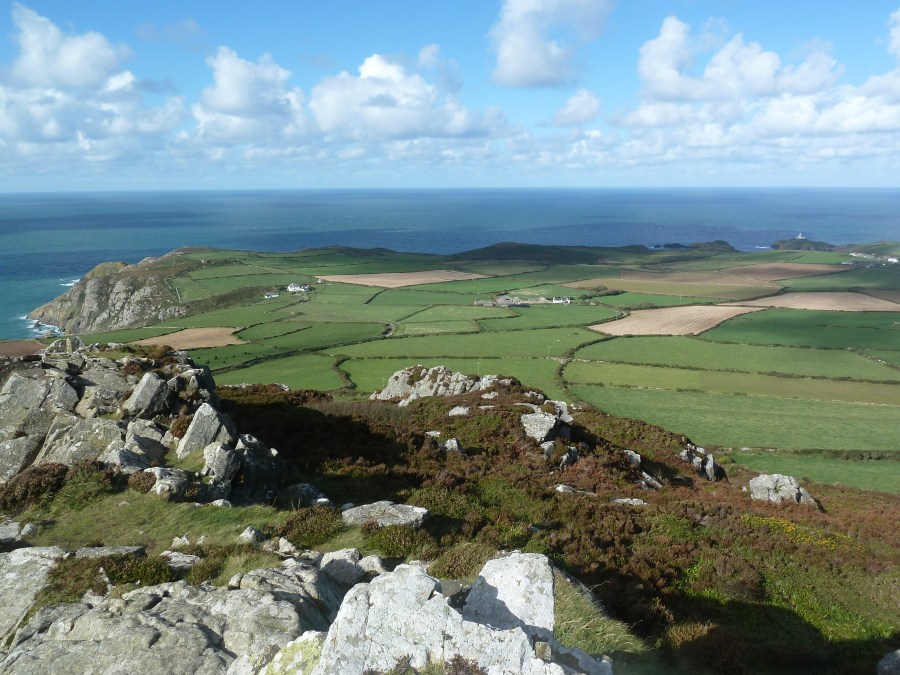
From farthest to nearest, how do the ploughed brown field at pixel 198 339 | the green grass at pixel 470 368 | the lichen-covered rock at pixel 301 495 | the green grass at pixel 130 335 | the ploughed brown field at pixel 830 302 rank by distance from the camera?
1. the ploughed brown field at pixel 830 302
2. the green grass at pixel 130 335
3. the ploughed brown field at pixel 198 339
4. the green grass at pixel 470 368
5. the lichen-covered rock at pixel 301 495

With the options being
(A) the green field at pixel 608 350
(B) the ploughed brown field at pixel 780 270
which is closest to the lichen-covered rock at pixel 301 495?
(A) the green field at pixel 608 350

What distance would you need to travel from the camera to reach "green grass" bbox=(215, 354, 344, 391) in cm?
6119

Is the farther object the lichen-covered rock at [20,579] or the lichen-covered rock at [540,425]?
A: the lichen-covered rock at [540,425]

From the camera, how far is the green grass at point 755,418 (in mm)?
45938

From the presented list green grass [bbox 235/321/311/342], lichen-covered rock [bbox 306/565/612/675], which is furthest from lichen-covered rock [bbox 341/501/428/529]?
green grass [bbox 235/321/311/342]

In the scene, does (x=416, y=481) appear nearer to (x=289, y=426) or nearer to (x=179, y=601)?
(x=289, y=426)

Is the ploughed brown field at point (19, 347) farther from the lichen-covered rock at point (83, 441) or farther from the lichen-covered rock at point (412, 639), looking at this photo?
the lichen-covered rock at point (412, 639)

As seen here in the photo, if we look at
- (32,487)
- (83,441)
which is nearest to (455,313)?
(83,441)

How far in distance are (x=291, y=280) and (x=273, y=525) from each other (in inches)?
5549

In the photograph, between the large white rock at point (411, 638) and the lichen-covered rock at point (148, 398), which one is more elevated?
the large white rock at point (411, 638)

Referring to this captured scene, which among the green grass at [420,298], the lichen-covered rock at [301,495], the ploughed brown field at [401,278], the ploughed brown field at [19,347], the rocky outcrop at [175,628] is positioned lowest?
the green grass at [420,298]

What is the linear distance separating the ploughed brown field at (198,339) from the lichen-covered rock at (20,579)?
237ft

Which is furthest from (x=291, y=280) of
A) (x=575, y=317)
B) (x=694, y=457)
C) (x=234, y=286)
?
(x=694, y=457)

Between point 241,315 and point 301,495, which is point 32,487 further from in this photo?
point 241,315
